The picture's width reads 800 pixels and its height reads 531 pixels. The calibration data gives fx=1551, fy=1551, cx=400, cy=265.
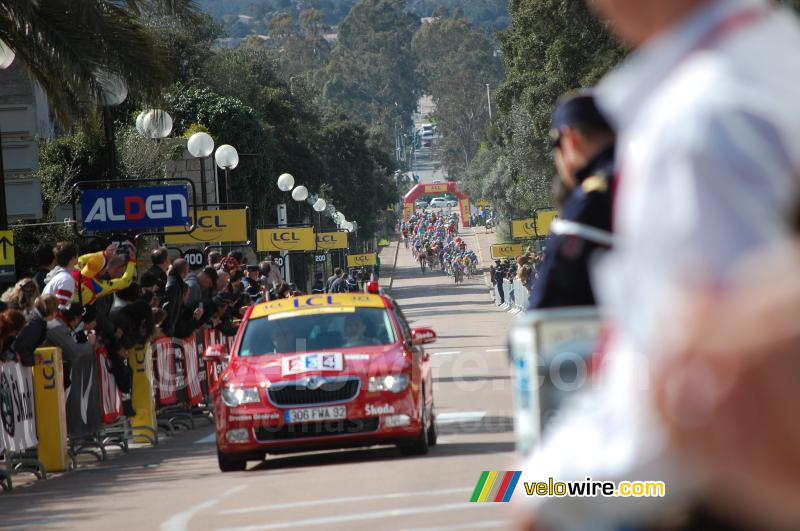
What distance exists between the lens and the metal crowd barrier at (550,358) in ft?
8.63

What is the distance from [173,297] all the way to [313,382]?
716 cm

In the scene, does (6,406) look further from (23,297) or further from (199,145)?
(199,145)

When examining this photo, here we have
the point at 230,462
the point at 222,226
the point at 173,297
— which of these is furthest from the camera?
the point at 222,226

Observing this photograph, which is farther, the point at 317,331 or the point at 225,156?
the point at 225,156

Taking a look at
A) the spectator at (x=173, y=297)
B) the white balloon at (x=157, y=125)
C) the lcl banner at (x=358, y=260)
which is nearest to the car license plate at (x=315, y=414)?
the spectator at (x=173, y=297)

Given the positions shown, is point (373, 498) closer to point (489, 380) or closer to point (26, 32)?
point (26, 32)

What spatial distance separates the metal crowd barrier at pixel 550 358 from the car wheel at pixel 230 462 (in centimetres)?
1054

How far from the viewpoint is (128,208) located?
75.9 feet

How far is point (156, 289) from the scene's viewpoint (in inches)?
783

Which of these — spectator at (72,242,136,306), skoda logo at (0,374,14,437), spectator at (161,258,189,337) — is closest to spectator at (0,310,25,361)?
skoda logo at (0,374,14,437)

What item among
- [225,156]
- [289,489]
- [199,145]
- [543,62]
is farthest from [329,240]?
[289,489]

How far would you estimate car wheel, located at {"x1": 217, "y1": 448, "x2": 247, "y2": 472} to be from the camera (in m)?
13.3

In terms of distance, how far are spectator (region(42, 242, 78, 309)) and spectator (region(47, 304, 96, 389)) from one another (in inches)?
4.0

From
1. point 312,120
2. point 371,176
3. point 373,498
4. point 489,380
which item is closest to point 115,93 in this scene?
point 489,380
